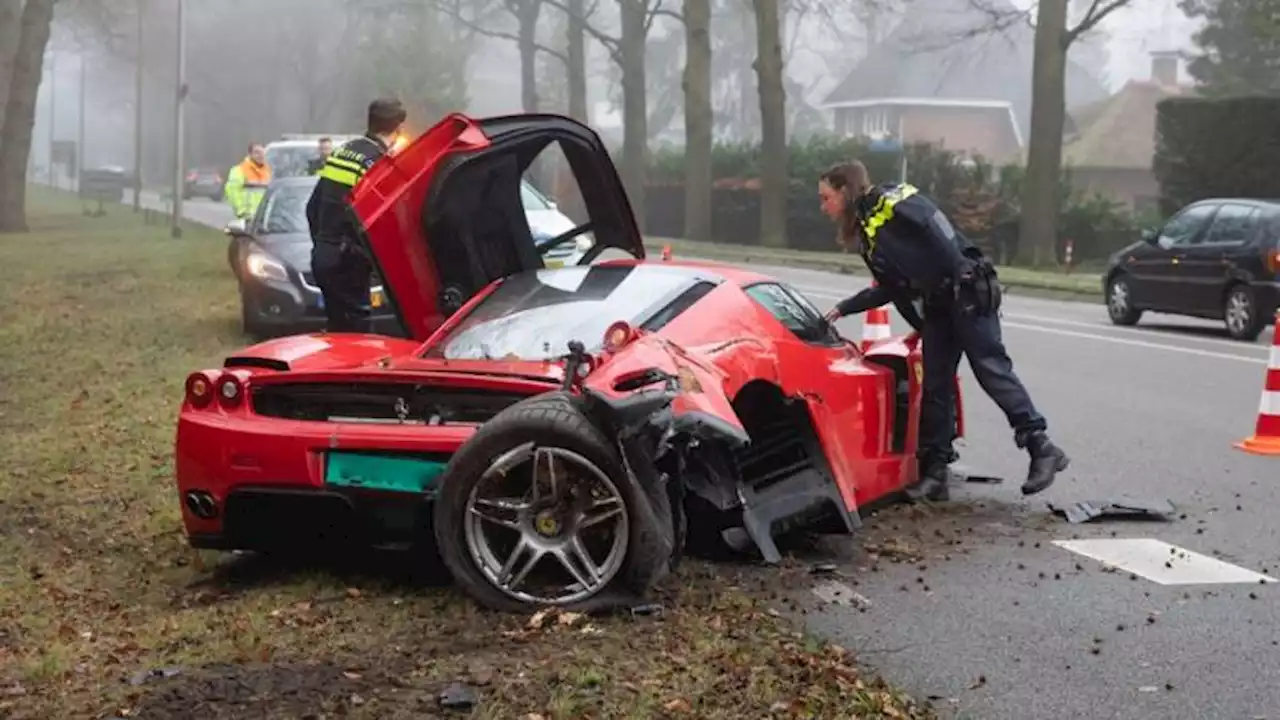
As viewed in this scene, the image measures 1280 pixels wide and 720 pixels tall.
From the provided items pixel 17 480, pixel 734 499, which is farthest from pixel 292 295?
pixel 734 499

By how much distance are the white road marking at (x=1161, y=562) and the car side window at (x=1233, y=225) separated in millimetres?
12446

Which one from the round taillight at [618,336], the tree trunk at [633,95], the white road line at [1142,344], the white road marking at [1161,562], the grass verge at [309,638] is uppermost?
the tree trunk at [633,95]

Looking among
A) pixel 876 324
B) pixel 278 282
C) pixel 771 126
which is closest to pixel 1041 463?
pixel 876 324

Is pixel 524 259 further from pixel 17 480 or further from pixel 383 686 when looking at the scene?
pixel 383 686

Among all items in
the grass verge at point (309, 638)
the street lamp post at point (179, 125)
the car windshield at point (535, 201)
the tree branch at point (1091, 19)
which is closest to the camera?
the grass verge at point (309, 638)

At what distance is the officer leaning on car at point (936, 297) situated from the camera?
8.54m

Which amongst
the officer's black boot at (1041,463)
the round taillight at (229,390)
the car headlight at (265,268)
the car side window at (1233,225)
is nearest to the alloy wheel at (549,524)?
the round taillight at (229,390)

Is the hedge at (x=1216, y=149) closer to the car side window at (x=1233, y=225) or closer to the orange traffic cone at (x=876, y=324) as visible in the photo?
the car side window at (x=1233, y=225)

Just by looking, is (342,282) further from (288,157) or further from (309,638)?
(288,157)

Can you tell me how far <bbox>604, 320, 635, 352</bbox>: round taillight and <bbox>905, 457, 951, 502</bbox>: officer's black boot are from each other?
7.93 ft

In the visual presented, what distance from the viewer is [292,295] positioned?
15.3 meters

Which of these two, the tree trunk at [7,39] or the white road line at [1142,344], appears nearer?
the white road line at [1142,344]

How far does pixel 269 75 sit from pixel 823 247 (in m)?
49.6

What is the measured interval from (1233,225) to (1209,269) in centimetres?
55
